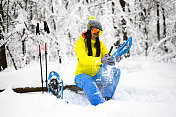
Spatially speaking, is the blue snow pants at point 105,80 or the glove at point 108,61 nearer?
the glove at point 108,61

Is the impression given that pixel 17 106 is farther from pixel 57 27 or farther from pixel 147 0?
pixel 147 0

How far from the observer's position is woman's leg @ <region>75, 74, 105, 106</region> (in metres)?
2.28

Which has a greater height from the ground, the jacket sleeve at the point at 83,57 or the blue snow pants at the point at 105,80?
the jacket sleeve at the point at 83,57

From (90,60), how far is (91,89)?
1.88 feet

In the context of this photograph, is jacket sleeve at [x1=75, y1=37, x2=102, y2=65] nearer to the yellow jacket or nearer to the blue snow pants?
the yellow jacket

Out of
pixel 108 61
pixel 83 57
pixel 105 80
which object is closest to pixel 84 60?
pixel 83 57

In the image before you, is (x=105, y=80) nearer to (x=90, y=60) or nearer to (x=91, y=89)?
(x=91, y=89)

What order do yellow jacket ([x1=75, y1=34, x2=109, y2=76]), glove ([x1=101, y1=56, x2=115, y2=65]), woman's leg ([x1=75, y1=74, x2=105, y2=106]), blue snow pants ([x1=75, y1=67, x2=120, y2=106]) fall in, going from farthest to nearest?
1. blue snow pants ([x1=75, y1=67, x2=120, y2=106])
2. yellow jacket ([x1=75, y1=34, x2=109, y2=76])
3. woman's leg ([x1=75, y1=74, x2=105, y2=106])
4. glove ([x1=101, y1=56, x2=115, y2=65])

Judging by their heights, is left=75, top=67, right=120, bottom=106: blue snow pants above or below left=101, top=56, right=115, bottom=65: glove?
below

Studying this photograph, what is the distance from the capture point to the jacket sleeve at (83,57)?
2.32m

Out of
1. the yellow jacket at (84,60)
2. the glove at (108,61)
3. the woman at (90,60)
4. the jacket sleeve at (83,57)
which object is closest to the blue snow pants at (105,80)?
the woman at (90,60)

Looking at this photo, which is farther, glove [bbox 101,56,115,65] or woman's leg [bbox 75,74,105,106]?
woman's leg [bbox 75,74,105,106]

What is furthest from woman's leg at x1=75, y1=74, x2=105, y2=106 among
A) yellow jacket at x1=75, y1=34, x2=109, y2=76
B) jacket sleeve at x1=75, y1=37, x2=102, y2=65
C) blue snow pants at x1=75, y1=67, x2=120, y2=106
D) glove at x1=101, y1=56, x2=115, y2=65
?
glove at x1=101, y1=56, x2=115, y2=65

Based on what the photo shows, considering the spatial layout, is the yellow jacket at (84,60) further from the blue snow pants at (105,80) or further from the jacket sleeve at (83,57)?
the blue snow pants at (105,80)
